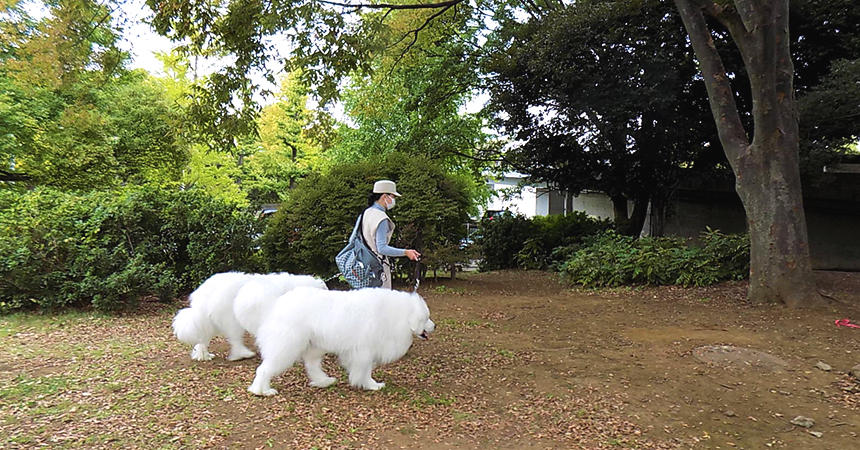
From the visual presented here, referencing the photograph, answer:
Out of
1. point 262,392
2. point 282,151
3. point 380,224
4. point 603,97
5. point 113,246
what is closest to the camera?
point 262,392

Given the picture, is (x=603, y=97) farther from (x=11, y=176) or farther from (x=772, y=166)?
(x=11, y=176)

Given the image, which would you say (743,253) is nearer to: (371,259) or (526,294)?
(526,294)

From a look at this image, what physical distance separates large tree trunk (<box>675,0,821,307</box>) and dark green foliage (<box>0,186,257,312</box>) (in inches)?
328

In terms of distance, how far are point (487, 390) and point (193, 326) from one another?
2961mm

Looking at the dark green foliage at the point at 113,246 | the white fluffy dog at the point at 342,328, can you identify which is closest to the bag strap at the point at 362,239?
the white fluffy dog at the point at 342,328

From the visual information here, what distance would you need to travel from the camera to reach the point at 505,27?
13773mm

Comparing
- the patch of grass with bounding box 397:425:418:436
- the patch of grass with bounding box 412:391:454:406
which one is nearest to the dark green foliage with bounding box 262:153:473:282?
the patch of grass with bounding box 412:391:454:406

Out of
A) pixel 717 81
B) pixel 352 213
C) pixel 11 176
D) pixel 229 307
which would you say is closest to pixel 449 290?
pixel 352 213

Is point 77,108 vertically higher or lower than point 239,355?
higher

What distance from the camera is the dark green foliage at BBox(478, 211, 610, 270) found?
14609 millimetres

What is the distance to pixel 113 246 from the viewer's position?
855 cm

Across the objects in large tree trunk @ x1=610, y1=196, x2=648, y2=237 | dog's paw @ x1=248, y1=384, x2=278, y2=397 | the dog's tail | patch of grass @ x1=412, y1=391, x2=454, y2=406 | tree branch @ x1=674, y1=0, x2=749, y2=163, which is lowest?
patch of grass @ x1=412, y1=391, x2=454, y2=406

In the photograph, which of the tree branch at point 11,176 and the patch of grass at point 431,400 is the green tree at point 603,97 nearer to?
the patch of grass at point 431,400

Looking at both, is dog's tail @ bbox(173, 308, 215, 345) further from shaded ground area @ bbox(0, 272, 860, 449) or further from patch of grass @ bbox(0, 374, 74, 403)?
patch of grass @ bbox(0, 374, 74, 403)
